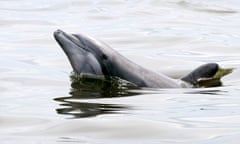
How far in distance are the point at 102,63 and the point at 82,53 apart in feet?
0.94

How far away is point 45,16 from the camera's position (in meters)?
21.5

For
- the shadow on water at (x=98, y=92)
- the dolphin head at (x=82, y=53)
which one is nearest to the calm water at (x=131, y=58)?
the shadow on water at (x=98, y=92)

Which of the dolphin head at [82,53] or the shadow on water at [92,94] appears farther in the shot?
the dolphin head at [82,53]

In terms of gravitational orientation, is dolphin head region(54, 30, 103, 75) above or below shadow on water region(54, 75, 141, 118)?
above

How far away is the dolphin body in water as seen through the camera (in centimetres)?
1123

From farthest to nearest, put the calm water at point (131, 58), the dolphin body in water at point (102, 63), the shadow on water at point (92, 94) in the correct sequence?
the dolphin body in water at point (102, 63) < the shadow on water at point (92, 94) < the calm water at point (131, 58)

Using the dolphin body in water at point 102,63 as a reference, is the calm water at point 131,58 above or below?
below

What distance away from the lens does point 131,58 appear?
47.6 feet

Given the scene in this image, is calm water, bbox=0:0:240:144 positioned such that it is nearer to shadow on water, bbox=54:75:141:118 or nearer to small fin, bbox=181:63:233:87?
shadow on water, bbox=54:75:141:118

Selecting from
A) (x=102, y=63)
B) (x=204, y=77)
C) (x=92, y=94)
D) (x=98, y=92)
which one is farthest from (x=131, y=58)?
(x=92, y=94)

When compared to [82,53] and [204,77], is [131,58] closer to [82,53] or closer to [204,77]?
[204,77]

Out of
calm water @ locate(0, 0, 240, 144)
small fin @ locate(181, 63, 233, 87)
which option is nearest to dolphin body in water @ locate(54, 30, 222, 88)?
calm water @ locate(0, 0, 240, 144)

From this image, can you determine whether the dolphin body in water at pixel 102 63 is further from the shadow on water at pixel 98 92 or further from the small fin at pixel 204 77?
the small fin at pixel 204 77

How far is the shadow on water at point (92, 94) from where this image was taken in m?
9.30
